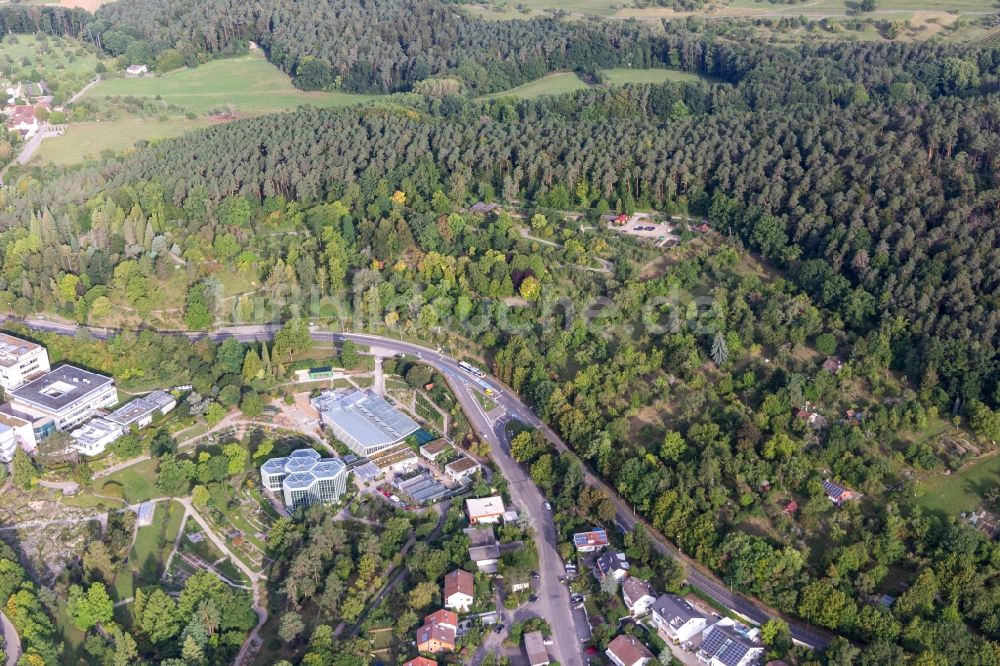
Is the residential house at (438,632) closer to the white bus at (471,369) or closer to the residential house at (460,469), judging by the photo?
the residential house at (460,469)

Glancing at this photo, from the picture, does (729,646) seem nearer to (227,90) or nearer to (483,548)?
(483,548)

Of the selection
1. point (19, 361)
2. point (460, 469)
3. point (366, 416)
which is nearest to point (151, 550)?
point (366, 416)

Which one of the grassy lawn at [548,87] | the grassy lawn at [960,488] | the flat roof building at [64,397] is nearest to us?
the grassy lawn at [960,488]

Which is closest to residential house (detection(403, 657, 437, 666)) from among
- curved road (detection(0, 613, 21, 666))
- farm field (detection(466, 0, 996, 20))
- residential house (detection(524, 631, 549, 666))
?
residential house (detection(524, 631, 549, 666))

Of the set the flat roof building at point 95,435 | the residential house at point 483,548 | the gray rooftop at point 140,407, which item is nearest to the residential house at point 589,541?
the residential house at point 483,548

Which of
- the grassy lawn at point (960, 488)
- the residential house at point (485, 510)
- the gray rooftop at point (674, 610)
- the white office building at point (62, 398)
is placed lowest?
the gray rooftop at point (674, 610)

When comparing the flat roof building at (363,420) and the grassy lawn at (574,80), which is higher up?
the grassy lawn at (574,80)

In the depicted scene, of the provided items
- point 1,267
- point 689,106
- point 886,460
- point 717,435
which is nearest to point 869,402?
point 886,460

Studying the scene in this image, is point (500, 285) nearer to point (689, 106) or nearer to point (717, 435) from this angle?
point (717, 435)
